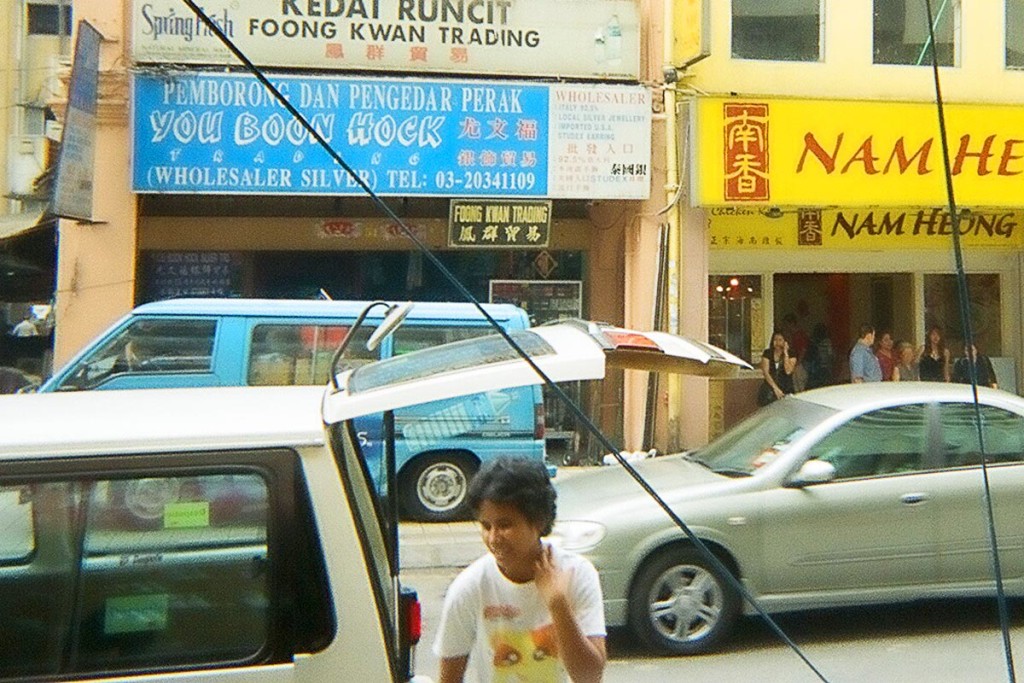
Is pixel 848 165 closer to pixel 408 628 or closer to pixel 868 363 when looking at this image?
pixel 868 363

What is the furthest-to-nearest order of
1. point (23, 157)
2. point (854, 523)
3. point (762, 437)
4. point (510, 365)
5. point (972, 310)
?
point (23, 157)
point (972, 310)
point (762, 437)
point (854, 523)
point (510, 365)

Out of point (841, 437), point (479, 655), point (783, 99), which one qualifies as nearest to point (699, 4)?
point (783, 99)

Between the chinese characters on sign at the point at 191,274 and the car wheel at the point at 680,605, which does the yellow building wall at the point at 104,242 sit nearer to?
the chinese characters on sign at the point at 191,274

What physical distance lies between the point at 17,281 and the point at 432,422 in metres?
7.29

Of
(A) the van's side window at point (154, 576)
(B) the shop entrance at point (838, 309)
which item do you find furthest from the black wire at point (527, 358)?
(B) the shop entrance at point (838, 309)

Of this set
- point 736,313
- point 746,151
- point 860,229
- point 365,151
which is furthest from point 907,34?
point 365,151

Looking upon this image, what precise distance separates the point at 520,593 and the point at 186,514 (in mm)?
801

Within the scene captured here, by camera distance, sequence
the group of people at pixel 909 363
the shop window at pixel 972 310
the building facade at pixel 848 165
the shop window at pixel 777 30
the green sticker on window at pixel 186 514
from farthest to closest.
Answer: the shop window at pixel 972 310 → the group of people at pixel 909 363 → the shop window at pixel 777 30 → the building facade at pixel 848 165 → the green sticker on window at pixel 186 514

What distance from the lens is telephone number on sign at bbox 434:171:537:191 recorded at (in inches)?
515

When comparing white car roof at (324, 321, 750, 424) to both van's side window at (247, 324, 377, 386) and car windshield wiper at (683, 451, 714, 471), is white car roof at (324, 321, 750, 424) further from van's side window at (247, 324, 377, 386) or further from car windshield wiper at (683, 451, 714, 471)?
van's side window at (247, 324, 377, 386)

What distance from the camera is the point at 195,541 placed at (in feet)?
9.10

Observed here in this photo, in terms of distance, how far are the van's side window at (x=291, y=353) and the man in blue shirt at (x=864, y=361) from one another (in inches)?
265

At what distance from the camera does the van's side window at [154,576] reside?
2.69 metres

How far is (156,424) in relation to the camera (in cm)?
289
